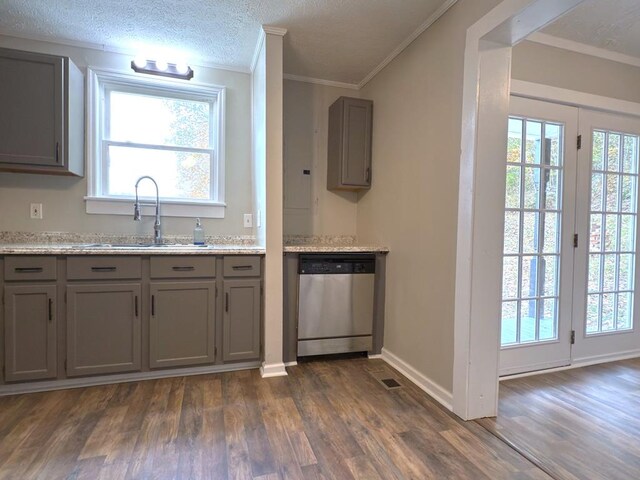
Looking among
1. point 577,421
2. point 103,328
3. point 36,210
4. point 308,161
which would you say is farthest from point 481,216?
point 36,210

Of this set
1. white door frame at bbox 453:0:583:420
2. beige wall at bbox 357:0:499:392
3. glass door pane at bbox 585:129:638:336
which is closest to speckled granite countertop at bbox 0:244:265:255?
beige wall at bbox 357:0:499:392

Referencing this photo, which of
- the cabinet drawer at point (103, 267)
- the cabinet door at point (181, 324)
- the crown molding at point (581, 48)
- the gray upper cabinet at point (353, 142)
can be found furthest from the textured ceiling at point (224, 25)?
the cabinet door at point (181, 324)

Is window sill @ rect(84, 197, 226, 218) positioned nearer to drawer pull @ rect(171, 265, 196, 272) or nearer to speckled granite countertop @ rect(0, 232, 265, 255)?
speckled granite countertop @ rect(0, 232, 265, 255)

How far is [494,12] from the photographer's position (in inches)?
65.3

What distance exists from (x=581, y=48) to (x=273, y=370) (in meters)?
3.33

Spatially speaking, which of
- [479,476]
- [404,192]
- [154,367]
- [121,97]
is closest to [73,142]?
[121,97]

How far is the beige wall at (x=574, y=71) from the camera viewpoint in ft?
7.63

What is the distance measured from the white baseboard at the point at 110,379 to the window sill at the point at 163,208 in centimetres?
129

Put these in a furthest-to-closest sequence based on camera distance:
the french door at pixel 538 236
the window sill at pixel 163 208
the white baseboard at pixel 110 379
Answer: the window sill at pixel 163 208
the french door at pixel 538 236
the white baseboard at pixel 110 379

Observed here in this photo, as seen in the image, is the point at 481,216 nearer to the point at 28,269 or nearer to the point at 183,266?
the point at 183,266

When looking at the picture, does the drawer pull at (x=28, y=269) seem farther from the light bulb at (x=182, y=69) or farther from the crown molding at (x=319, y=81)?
the crown molding at (x=319, y=81)

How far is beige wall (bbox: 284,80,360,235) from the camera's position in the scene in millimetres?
3191

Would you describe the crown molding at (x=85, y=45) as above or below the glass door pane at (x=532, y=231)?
above

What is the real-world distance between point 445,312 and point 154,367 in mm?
2000
